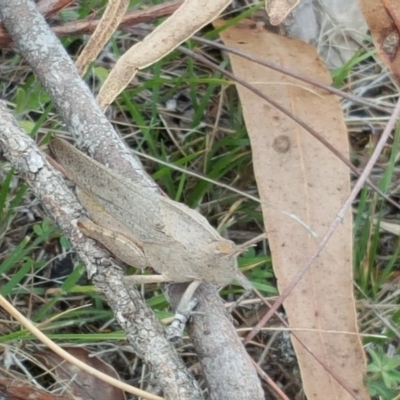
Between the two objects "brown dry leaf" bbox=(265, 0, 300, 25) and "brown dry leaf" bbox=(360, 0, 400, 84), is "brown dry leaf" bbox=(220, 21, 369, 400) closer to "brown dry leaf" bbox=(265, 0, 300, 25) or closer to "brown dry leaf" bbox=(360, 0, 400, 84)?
"brown dry leaf" bbox=(360, 0, 400, 84)

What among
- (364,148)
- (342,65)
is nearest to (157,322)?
(364,148)

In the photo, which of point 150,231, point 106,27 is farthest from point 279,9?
point 150,231

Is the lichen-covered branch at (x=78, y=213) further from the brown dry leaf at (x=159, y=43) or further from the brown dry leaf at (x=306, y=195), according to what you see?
the brown dry leaf at (x=306, y=195)

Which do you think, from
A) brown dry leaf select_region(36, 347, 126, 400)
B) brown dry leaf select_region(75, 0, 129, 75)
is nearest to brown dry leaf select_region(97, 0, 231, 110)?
brown dry leaf select_region(75, 0, 129, 75)

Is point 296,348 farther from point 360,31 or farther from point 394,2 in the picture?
point 360,31

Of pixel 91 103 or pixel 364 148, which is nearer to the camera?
pixel 91 103

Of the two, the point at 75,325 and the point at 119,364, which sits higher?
the point at 75,325

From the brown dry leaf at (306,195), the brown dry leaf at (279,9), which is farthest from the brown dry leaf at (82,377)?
the brown dry leaf at (279,9)
